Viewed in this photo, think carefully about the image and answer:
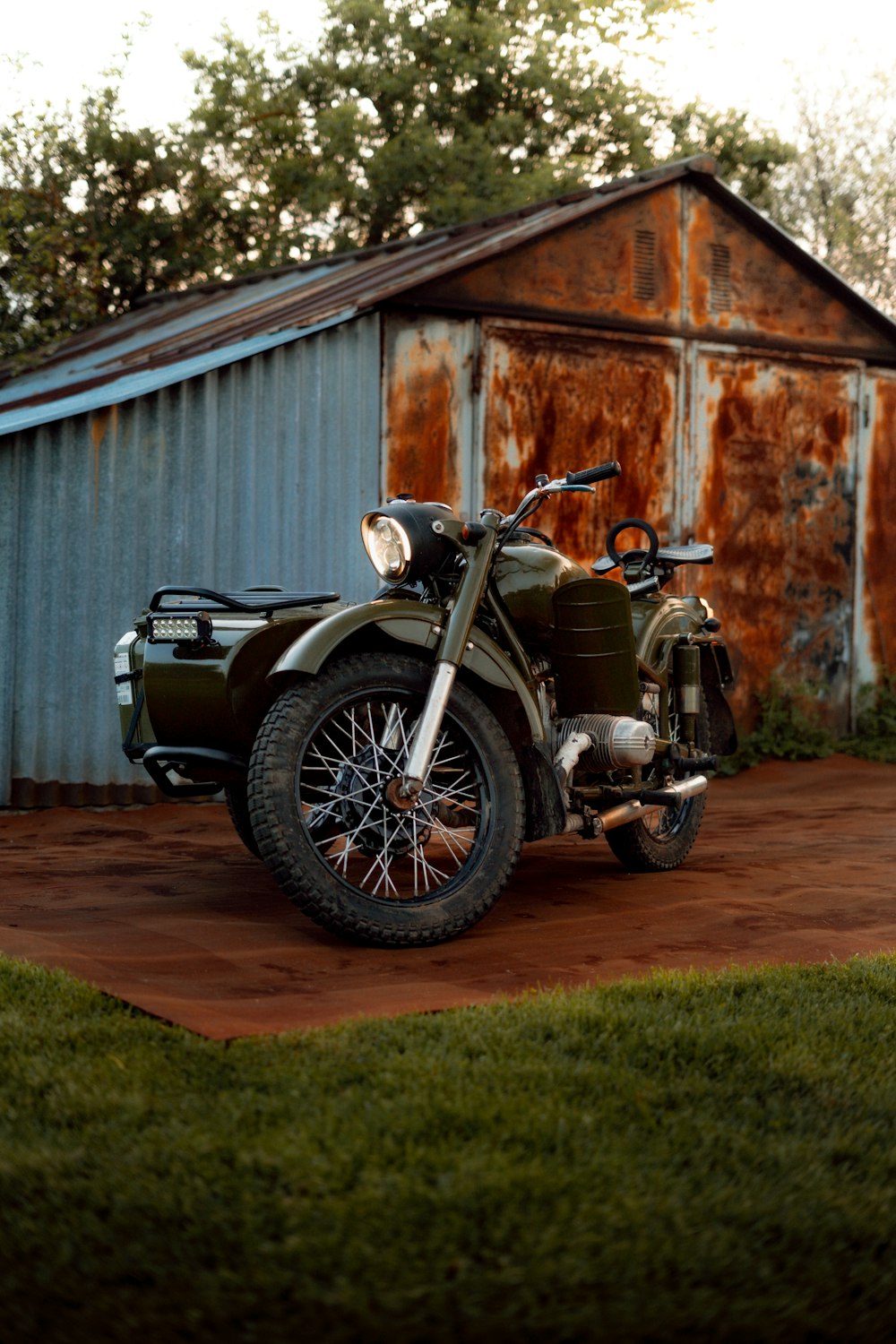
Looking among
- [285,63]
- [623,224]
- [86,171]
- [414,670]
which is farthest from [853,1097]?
[285,63]

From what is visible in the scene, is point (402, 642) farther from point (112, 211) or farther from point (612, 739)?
point (112, 211)

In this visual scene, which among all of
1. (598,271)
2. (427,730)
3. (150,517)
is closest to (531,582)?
(427,730)

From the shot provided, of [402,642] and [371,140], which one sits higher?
[371,140]

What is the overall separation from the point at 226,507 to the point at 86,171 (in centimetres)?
1140

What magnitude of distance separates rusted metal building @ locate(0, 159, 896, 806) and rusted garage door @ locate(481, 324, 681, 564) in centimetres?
2

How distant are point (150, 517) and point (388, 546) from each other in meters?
3.68

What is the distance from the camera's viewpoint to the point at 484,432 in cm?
924

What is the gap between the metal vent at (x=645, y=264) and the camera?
392 inches

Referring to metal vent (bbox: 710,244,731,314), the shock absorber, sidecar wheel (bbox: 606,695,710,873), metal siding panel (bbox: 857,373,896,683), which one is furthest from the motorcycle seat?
metal siding panel (bbox: 857,373,896,683)

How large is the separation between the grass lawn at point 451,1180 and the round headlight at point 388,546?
170cm

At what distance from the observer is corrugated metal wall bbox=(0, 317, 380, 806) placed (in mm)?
7691

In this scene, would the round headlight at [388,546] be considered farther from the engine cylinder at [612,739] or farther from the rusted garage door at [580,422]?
the rusted garage door at [580,422]

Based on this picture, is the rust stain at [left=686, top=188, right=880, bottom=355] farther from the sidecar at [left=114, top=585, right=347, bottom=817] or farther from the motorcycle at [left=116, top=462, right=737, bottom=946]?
the sidecar at [left=114, top=585, right=347, bottom=817]

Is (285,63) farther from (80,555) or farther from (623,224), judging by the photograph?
(80,555)
